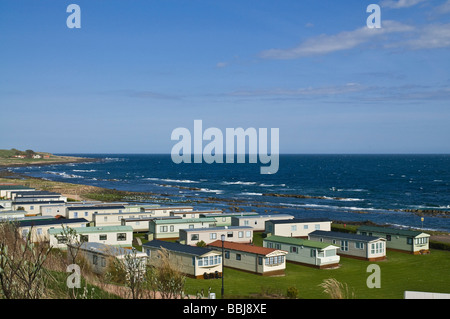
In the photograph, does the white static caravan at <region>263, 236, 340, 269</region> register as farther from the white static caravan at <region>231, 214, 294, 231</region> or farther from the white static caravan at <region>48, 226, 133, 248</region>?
the white static caravan at <region>48, 226, 133, 248</region>

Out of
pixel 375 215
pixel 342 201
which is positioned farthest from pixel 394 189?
pixel 375 215

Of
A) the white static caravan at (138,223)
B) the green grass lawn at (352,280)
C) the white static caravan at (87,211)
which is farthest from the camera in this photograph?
the white static caravan at (87,211)

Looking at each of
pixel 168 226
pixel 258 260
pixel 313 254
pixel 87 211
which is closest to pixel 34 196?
pixel 87 211

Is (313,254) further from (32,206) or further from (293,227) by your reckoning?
(32,206)

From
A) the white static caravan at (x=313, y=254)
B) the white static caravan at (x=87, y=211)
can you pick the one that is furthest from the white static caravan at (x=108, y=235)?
the white static caravan at (x=313, y=254)

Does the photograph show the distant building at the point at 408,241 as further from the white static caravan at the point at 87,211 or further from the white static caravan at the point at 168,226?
the white static caravan at the point at 87,211

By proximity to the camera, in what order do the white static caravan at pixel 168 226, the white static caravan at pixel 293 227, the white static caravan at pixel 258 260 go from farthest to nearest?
1. the white static caravan at pixel 293 227
2. the white static caravan at pixel 168 226
3. the white static caravan at pixel 258 260
